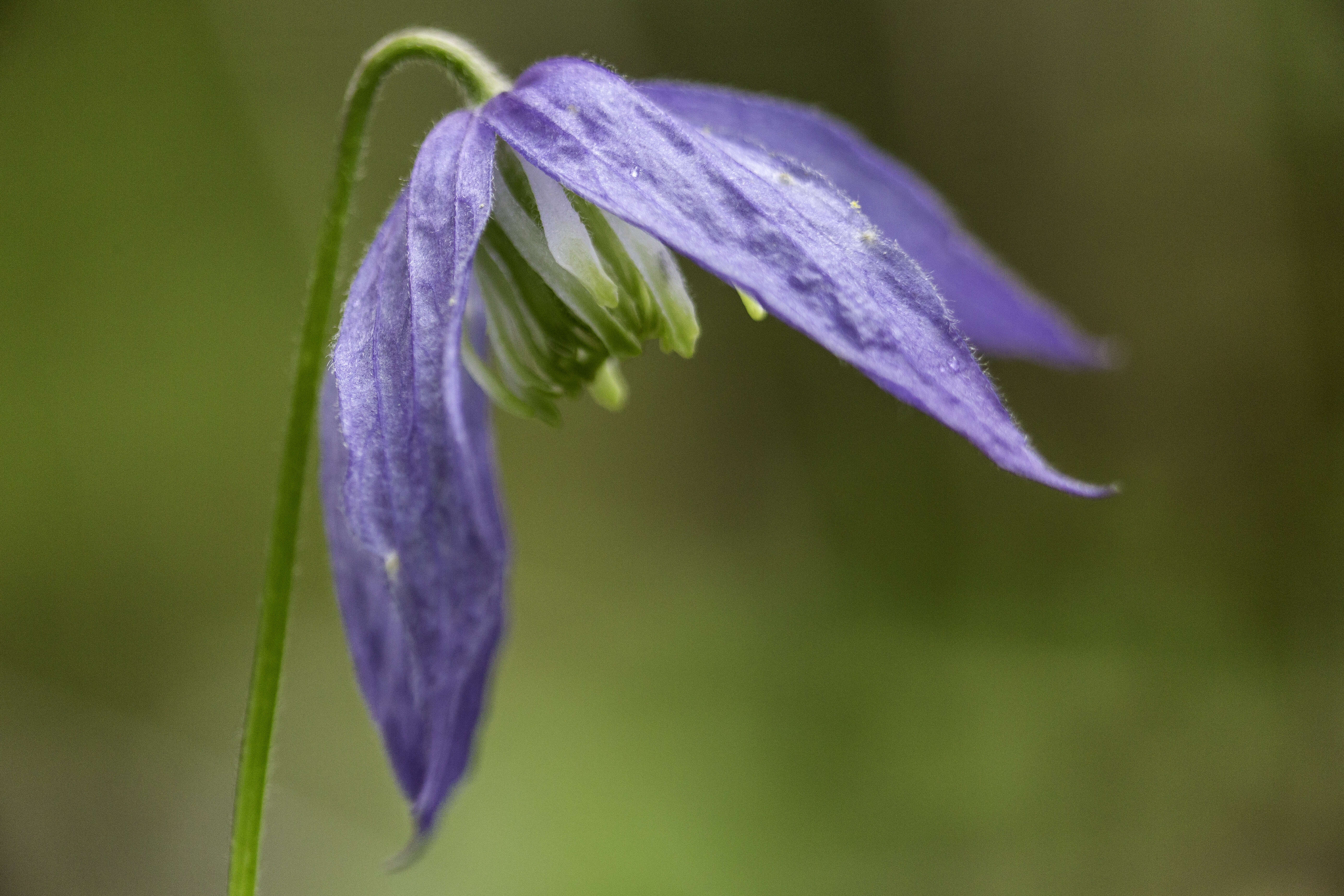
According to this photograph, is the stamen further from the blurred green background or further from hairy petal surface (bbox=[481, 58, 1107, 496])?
the blurred green background

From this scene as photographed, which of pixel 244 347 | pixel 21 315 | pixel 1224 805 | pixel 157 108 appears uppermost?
pixel 157 108

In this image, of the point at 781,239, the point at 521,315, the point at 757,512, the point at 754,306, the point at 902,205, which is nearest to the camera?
the point at 781,239

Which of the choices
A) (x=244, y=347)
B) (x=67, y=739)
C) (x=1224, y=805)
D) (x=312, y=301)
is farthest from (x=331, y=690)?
(x=312, y=301)

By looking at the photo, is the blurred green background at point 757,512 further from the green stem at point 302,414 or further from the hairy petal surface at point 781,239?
the hairy petal surface at point 781,239

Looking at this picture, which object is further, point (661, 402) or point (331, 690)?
point (661, 402)

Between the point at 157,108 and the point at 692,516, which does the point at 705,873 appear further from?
the point at 157,108

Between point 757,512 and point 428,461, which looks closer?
point 428,461

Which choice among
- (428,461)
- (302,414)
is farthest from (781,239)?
(302,414)

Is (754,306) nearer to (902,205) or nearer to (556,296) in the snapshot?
(556,296)
